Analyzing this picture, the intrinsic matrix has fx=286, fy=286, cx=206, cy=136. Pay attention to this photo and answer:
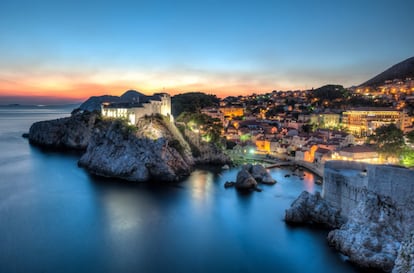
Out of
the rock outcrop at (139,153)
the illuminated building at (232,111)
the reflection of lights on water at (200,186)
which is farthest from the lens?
the illuminated building at (232,111)

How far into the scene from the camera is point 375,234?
8594mm

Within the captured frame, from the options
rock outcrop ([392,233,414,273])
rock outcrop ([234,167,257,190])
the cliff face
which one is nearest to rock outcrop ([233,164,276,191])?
rock outcrop ([234,167,257,190])

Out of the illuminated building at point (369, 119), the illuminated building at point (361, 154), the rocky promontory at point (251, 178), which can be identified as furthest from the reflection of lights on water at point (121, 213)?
the illuminated building at point (369, 119)

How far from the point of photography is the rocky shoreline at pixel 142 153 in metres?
19.6

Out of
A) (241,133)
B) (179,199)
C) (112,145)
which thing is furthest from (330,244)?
(241,133)

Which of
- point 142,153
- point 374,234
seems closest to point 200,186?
point 142,153

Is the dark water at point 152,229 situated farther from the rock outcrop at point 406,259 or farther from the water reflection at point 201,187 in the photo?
the rock outcrop at point 406,259

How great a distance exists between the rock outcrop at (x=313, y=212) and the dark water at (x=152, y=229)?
0.51 metres

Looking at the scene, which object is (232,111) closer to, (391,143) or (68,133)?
(68,133)

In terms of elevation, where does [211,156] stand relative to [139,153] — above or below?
below

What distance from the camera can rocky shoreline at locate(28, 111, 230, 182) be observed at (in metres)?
19.6

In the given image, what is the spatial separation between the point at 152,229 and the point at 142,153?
26.7ft

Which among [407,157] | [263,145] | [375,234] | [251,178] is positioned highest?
[407,157]

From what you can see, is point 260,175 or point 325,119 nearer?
point 260,175
